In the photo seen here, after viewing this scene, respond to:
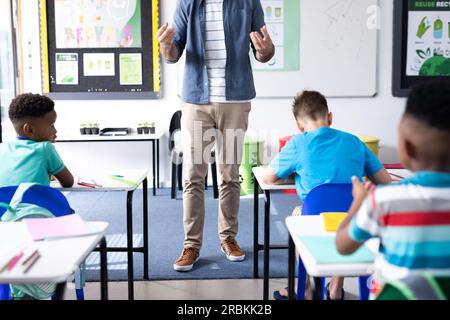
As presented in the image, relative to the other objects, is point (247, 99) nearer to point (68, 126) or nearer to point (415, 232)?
point (415, 232)

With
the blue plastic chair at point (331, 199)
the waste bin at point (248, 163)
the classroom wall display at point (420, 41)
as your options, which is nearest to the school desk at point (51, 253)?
the blue plastic chair at point (331, 199)

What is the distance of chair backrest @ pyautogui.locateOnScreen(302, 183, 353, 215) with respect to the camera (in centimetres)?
204

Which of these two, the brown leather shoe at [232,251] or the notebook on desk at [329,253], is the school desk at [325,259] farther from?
the brown leather shoe at [232,251]

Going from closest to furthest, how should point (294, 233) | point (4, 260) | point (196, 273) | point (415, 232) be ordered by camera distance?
point (415, 232) → point (4, 260) → point (294, 233) → point (196, 273)

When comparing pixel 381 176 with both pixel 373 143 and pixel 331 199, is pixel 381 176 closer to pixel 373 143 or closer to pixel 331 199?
pixel 331 199

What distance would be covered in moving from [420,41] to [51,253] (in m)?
5.09

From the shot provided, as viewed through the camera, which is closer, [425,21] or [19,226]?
[19,226]

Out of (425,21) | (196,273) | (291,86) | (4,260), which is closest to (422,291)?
(4,260)

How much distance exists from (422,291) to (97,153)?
4962mm

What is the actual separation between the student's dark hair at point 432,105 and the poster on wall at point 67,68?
4842 millimetres

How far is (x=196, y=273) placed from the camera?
122 inches

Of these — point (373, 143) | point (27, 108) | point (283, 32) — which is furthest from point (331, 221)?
point (283, 32)

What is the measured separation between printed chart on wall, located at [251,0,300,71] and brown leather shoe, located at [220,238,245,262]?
268cm

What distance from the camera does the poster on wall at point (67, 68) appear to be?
5.54 m
